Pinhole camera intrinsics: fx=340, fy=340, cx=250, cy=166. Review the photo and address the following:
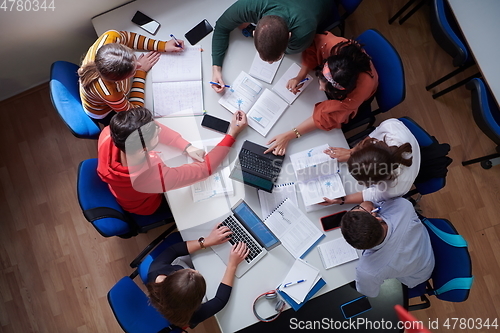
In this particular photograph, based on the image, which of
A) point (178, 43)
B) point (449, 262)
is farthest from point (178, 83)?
point (449, 262)

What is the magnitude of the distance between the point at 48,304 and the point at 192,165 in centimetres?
169

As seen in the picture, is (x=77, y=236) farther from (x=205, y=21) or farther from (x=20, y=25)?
(x=205, y=21)

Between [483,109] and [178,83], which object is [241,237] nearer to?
[178,83]

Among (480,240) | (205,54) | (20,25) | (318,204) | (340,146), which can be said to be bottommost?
(480,240)


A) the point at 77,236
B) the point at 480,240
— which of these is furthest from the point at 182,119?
the point at 480,240

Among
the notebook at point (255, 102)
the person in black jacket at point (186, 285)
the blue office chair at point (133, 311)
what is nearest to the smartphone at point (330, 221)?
the person in black jacket at point (186, 285)

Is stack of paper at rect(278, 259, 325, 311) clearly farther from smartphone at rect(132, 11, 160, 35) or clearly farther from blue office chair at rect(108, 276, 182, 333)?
smartphone at rect(132, 11, 160, 35)

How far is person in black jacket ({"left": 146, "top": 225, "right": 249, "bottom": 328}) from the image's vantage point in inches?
57.8

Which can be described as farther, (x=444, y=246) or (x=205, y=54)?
(x=205, y=54)

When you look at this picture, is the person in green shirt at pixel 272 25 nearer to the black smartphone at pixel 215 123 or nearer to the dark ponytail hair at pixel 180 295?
the black smartphone at pixel 215 123

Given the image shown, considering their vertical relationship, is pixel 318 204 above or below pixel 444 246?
above

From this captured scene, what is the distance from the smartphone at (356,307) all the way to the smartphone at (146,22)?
73.2 inches

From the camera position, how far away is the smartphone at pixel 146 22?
1.95 metres

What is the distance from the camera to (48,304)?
244 cm
